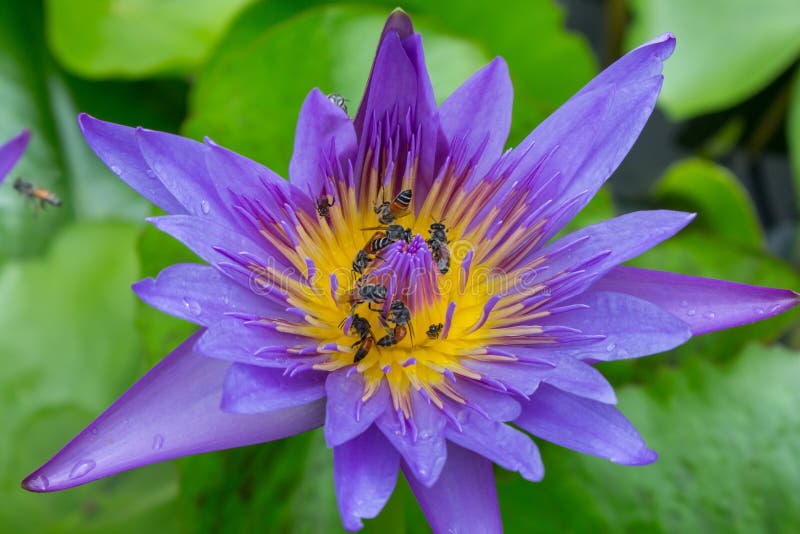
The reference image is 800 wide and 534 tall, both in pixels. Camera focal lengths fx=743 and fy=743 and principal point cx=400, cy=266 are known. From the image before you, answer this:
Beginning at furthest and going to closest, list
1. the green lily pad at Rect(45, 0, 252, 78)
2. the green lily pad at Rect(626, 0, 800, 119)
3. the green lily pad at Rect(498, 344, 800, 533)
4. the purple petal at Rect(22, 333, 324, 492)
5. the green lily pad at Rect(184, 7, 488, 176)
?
the green lily pad at Rect(626, 0, 800, 119) < the green lily pad at Rect(45, 0, 252, 78) < the green lily pad at Rect(184, 7, 488, 176) < the green lily pad at Rect(498, 344, 800, 533) < the purple petal at Rect(22, 333, 324, 492)

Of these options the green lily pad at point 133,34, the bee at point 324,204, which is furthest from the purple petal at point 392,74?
the green lily pad at point 133,34

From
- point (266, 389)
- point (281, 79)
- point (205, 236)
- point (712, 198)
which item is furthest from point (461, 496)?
point (712, 198)

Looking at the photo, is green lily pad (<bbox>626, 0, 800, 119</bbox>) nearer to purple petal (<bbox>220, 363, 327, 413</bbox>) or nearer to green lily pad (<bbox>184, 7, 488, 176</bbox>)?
green lily pad (<bbox>184, 7, 488, 176</bbox>)

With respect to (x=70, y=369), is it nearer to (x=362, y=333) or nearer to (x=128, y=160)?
(x=128, y=160)

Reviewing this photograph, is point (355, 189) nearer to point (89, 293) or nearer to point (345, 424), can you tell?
point (345, 424)

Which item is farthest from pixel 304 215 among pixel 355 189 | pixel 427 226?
pixel 427 226

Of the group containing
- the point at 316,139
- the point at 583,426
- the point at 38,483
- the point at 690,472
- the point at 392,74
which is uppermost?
the point at 392,74

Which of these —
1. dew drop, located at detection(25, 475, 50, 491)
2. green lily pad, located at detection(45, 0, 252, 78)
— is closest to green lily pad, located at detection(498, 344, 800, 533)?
dew drop, located at detection(25, 475, 50, 491)

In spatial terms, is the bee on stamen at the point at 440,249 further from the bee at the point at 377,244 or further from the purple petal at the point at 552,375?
the purple petal at the point at 552,375
